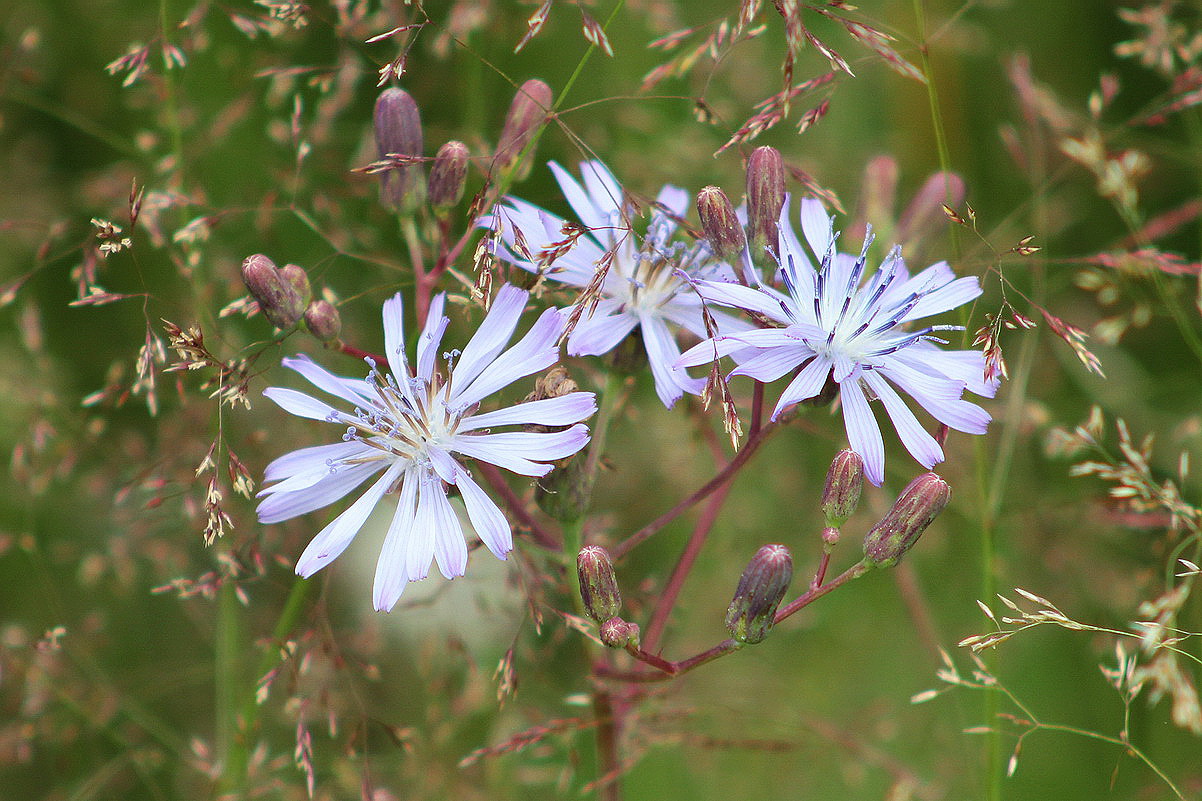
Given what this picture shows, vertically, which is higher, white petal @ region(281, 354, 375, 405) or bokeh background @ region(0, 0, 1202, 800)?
white petal @ region(281, 354, 375, 405)

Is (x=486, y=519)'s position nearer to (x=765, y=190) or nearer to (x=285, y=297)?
(x=285, y=297)

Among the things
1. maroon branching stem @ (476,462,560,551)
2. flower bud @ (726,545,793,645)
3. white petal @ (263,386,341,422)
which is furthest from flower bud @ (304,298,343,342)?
flower bud @ (726,545,793,645)

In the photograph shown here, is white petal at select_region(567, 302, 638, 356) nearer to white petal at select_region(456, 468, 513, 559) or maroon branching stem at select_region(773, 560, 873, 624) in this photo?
white petal at select_region(456, 468, 513, 559)

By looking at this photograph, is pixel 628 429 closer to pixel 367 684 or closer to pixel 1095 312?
pixel 367 684

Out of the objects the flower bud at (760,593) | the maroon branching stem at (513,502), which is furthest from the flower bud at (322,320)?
the flower bud at (760,593)

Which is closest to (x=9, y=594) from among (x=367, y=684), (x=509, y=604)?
(x=367, y=684)

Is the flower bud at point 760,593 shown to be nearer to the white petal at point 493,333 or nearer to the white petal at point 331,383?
the white petal at point 493,333

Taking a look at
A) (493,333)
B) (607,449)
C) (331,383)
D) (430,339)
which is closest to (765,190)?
(493,333)
